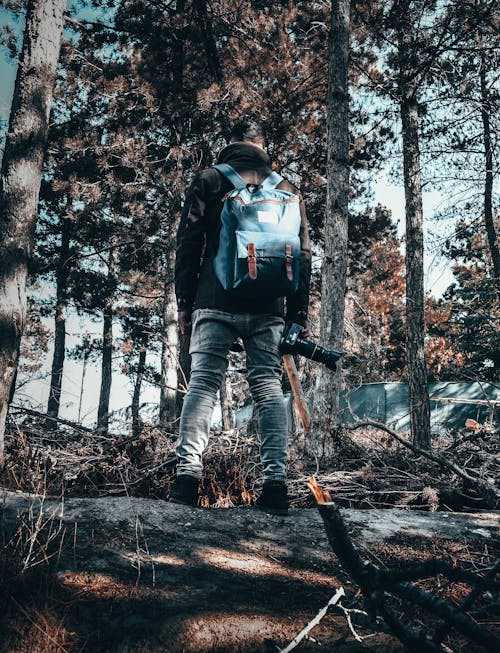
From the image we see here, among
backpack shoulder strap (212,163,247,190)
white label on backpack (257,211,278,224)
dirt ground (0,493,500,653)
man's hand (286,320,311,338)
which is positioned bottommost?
dirt ground (0,493,500,653)

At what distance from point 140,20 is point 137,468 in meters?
9.58

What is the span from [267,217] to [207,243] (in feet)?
1.36

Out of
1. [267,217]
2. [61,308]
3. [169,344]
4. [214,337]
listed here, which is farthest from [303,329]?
[61,308]

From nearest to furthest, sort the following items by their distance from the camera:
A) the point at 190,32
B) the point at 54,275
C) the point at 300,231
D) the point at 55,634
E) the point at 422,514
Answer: the point at 55,634 < the point at 422,514 < the point at 300,231 < the point at 190,32 < the point at 54,275

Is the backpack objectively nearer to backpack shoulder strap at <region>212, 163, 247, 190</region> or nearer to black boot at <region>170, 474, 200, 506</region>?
backpack shoulder strap at <region>212, 163, 247, 190</region>

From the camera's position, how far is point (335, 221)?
6.20 m

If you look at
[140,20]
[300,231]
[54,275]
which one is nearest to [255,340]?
[300,231]

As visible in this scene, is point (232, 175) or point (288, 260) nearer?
point (288, 260)

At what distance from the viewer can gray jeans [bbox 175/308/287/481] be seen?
8.57 ft

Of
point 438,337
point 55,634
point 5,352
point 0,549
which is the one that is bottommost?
point 55,634

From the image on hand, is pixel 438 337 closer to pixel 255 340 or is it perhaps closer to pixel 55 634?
pixel 255 340

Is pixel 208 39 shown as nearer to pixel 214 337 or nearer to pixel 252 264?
pixel 252 264

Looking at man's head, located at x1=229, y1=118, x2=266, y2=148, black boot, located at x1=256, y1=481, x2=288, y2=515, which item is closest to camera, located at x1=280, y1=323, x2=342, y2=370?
black boot, located at x1=256, y1=481, x2=288, y2=515

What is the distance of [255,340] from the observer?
277 centimetres
